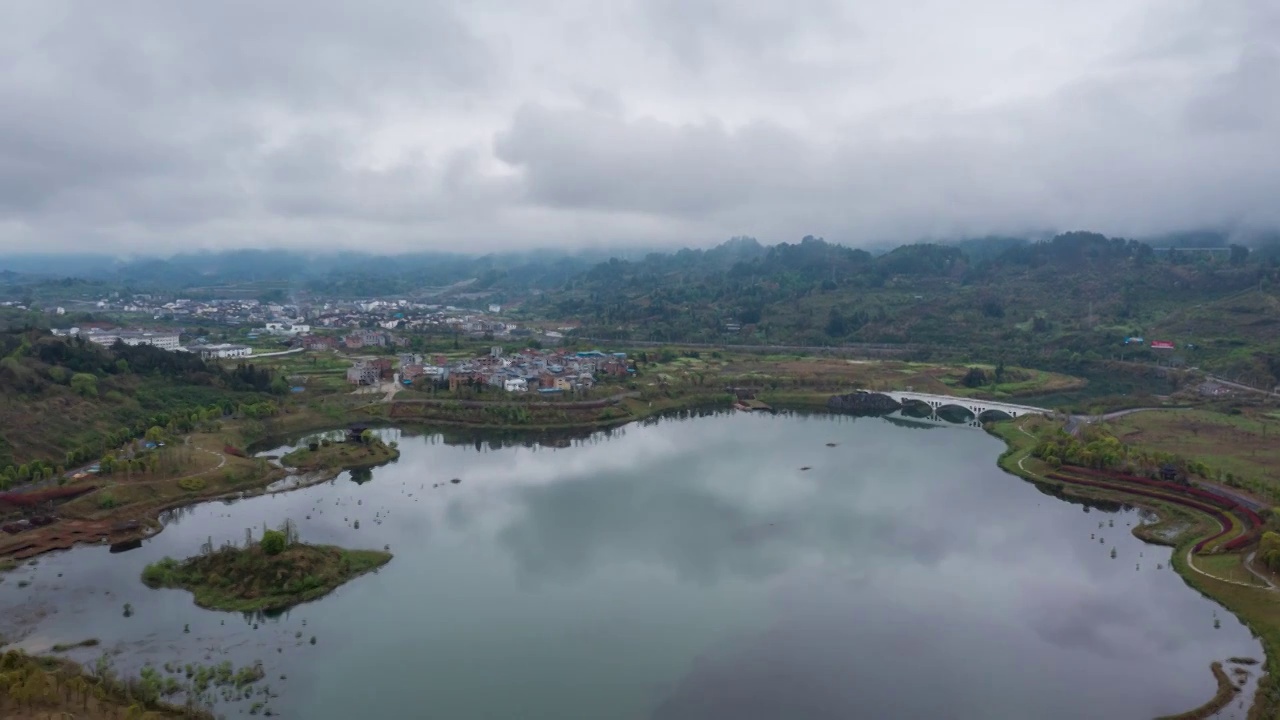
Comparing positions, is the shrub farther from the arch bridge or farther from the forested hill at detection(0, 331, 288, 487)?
the arch bridge

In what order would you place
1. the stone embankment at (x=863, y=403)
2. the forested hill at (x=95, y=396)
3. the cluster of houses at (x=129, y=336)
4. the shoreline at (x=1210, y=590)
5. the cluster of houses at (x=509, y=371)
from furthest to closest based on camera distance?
the cluster of houses at (x=129, y=336)
the stone embankment at (x=863, y=403)
the cluster of houses at (x=509, y=371)
the forested hill at (x=95, y=396)
the shoreline at (x=1210, y=590)

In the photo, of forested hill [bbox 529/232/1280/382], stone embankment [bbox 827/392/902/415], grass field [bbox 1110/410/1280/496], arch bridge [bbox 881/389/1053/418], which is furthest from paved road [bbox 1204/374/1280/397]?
stone embankment [bbox 827/392/902/415]

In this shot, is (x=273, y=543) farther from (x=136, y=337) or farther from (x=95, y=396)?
(x=136, y=337)

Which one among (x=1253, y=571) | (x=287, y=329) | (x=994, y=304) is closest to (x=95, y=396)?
(x=1253, y=571)

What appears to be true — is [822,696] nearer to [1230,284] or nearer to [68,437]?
[68,437]

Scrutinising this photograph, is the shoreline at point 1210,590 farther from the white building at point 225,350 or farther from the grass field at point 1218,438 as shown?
the white building at point 225,350

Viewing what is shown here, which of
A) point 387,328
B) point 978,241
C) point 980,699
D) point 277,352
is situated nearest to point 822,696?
point 980,699

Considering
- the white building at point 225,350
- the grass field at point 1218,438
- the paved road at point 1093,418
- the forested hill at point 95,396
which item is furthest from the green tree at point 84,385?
the grass field at point 1218,438
